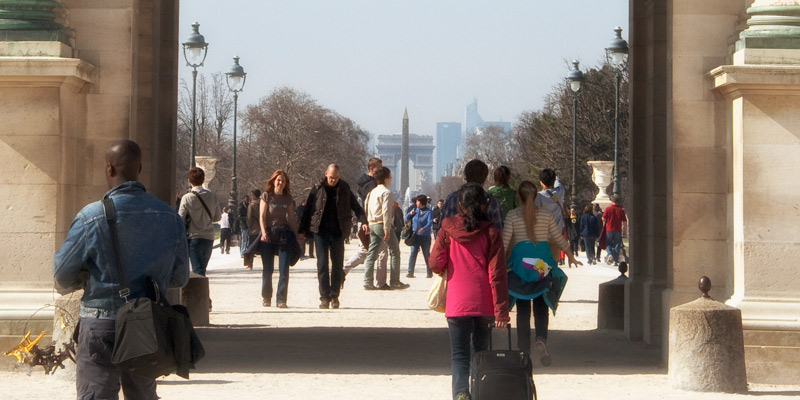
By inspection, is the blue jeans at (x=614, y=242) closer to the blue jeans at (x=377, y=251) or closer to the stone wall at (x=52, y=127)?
the blue jeans at (x=377, y=251)

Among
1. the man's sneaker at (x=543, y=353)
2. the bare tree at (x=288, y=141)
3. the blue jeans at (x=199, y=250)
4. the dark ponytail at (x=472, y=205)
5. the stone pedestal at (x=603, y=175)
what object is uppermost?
the bare tree at (x=288, y=141)

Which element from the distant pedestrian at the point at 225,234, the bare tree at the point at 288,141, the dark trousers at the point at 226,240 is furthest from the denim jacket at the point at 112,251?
the bare tree at the point at 288,141

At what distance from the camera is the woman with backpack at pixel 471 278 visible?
30.9 ft

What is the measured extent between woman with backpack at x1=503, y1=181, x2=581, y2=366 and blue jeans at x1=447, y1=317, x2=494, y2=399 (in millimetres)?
2148

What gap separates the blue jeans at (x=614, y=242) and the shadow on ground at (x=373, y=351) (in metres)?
18.6

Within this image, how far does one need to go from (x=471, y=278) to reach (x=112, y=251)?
3.23 metres

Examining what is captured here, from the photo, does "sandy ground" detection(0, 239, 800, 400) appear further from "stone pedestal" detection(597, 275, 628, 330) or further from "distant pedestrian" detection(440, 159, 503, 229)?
"distant pedestrian" detection(440, 159, 503, 229)

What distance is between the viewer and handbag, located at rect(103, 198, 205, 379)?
6609mm

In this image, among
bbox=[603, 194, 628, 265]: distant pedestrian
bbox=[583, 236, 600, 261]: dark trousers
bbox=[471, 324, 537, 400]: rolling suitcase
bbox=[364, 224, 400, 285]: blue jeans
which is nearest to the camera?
bbox=[471, 324, 537, 400]: rolling suitcase

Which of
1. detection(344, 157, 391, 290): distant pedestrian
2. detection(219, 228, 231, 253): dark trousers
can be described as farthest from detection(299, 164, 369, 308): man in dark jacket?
detection(219, 228, 231, 253): dark trousers

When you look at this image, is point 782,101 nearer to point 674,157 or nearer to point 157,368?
point 674,157

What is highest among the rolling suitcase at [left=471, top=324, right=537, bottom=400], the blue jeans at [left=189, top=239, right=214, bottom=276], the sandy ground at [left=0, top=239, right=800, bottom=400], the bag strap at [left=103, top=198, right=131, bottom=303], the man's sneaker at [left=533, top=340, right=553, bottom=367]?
the bag strap at [left=103, top=198, right=131, bottom=303]

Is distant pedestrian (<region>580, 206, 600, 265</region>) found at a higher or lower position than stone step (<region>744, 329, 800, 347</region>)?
higher

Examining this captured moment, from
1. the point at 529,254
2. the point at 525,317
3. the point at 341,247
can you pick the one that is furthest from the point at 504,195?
the point at 341,247
